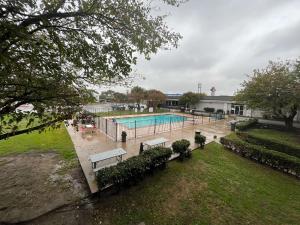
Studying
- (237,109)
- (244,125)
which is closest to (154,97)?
(237,109)

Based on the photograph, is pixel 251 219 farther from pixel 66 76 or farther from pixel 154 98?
pixel 154 98

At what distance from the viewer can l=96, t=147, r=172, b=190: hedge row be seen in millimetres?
5527

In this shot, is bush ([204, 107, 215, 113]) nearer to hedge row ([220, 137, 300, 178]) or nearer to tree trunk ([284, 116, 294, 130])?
tree trunk ([284, 116, 294, 130])

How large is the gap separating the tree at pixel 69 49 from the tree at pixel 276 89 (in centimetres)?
1610

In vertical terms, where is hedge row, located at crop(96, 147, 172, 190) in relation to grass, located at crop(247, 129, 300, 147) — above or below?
above

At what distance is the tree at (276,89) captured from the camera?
50.3 feet

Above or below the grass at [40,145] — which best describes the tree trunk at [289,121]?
above

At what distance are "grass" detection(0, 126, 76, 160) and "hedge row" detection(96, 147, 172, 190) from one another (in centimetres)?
407

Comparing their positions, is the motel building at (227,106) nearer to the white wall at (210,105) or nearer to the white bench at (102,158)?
the white wall at (210,105)

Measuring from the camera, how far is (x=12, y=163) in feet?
26.8

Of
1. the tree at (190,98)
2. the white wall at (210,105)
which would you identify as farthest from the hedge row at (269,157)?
the tree at (190,98)

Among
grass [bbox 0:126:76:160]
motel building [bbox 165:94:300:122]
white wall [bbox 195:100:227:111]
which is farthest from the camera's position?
white wall [bbox 195:100:227:111]

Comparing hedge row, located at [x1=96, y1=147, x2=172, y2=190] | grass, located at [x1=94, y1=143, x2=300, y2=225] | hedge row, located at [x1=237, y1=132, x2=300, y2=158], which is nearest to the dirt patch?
hedge row, located at [x1=96, y1=147, x2=172, y2=190]

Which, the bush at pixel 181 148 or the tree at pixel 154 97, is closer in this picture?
the bush at pixel 181 148
